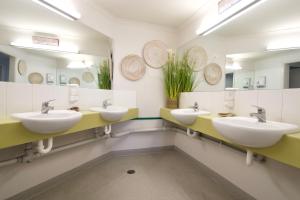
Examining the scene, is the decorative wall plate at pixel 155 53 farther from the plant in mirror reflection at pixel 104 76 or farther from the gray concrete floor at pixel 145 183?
the gray concrete floor at pixel 145 183

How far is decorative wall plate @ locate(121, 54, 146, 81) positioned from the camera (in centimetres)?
251

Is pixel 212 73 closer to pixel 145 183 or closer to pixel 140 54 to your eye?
pixel 140 54

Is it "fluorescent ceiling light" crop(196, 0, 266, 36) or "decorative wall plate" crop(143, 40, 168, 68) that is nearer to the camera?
"fluorescent ceiling light" crop(196, 0, 266, 36)

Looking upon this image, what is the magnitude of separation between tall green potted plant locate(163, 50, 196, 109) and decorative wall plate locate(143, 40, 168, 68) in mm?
126

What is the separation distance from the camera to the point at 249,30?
1573 millimetres

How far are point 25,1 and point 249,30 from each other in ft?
7.41

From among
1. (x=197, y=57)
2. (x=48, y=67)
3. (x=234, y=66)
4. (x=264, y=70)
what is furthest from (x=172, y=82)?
(x=48, y=67)

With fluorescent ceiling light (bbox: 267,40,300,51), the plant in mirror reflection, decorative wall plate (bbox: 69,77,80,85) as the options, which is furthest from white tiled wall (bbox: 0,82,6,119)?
fluorescent ceiling light (bbox: 267,40,300,51)

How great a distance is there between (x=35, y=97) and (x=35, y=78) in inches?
8.3

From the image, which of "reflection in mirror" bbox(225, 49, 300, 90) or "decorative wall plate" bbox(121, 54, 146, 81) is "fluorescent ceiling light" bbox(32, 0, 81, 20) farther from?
"reflection in mirror" bbox(225, 49, 300, 90)

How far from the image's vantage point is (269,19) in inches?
55.0

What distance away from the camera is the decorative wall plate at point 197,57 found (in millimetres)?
2324

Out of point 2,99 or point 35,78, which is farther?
point 35,78

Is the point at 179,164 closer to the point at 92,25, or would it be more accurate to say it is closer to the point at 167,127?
the point at 167,127
